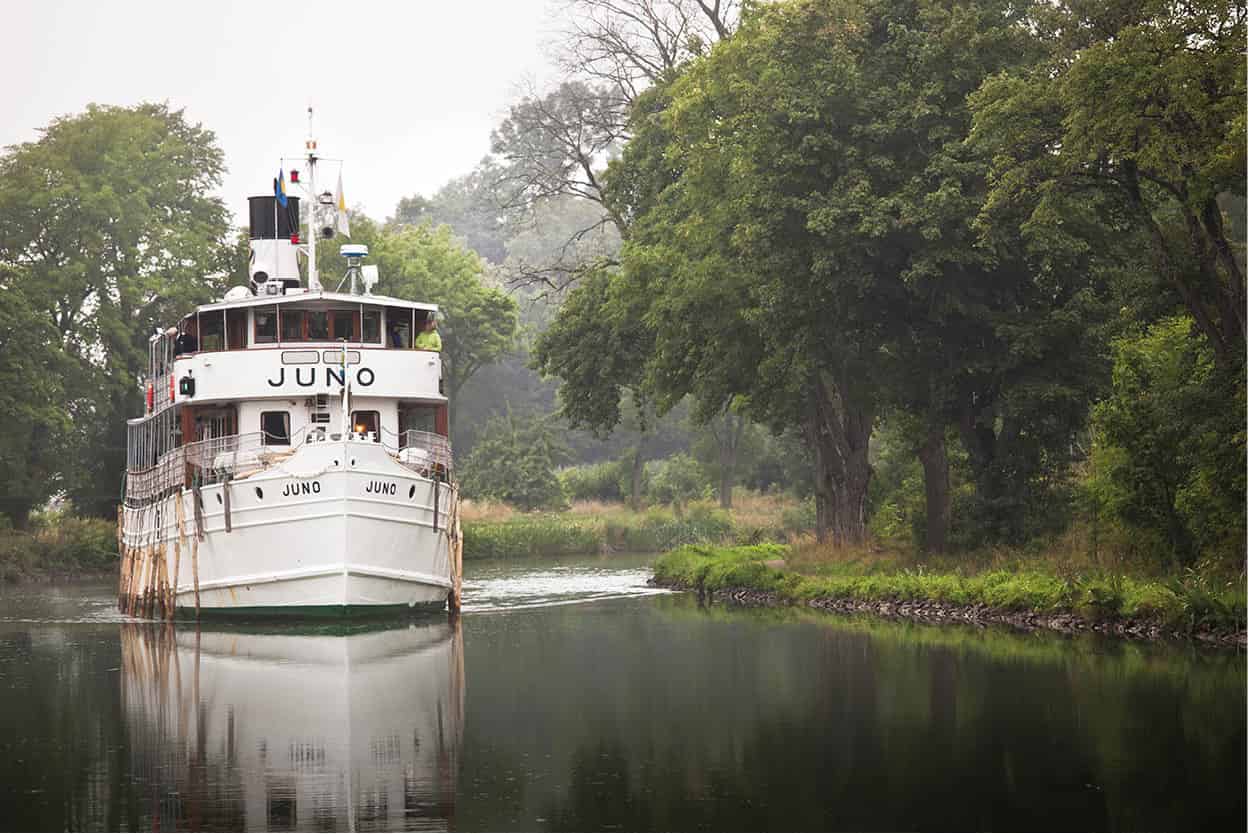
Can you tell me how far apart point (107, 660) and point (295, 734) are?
12.4 metres

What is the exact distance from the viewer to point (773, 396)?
45344mm

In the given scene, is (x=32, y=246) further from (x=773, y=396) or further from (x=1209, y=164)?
(x=1209, y=164)

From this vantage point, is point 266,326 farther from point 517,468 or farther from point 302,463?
point 517,468

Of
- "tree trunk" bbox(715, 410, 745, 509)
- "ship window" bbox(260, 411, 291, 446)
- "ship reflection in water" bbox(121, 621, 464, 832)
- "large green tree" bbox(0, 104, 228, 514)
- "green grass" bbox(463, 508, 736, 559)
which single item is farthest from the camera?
"tree trunk" bbox(715, 410, 745, 509)

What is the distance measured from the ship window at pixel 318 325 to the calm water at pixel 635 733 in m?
8.87

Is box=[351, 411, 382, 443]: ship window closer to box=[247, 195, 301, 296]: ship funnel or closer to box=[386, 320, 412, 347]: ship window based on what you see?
box=[386, 320, 412, 347]: ship window

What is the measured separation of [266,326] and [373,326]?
234 cm

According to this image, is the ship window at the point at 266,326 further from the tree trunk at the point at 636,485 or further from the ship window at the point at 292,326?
the tree trunk at the point at 636,485

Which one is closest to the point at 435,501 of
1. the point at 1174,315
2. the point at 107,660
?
the point at 107,660

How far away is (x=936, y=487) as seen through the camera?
133 feet

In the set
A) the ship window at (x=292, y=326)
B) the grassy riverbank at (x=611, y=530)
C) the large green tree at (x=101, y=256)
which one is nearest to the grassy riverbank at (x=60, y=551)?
the large green tree at (x=101, y=256)

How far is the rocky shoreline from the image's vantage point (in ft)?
88.9

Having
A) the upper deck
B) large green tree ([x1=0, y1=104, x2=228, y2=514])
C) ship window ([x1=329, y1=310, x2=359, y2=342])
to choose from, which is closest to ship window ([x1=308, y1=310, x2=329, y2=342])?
the upper deck

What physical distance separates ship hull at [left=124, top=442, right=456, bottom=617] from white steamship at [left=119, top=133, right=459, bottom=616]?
4 centimetres
